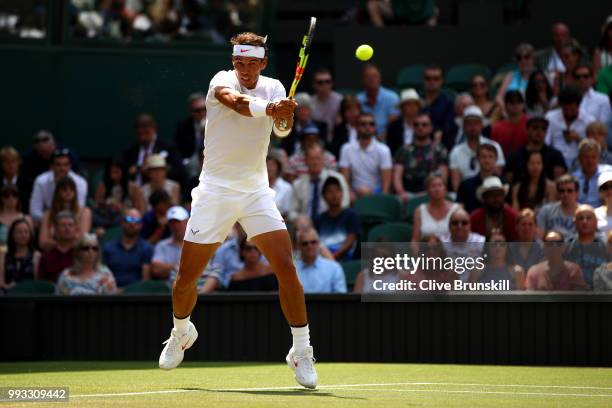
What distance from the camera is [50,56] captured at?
55.6 feet

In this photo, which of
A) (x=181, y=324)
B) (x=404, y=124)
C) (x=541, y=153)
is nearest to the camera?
(x=181, y=324)

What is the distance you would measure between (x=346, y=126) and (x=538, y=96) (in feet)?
7.43

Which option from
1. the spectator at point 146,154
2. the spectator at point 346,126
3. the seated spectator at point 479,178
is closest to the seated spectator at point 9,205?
the spectator at point 146,154

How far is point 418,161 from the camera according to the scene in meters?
14.0

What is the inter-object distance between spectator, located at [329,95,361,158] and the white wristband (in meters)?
7.12

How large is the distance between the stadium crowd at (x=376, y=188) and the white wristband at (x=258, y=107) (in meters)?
3.90

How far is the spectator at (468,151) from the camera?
45.0 ft

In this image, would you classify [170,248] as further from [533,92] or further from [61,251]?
[533,92]

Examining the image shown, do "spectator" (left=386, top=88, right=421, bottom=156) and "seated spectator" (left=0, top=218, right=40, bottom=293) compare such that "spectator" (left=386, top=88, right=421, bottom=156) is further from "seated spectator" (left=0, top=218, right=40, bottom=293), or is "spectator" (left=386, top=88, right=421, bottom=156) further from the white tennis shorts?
the white tennis shorts

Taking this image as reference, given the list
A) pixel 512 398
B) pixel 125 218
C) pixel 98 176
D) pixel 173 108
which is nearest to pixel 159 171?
pixel 125 218

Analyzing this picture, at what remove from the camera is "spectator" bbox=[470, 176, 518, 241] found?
12281mm

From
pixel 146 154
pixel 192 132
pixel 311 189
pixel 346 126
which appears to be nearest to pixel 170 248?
pixel 311 189

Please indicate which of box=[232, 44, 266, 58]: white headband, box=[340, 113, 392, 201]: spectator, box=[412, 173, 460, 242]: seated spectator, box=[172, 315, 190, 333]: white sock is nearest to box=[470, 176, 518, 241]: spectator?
box=[412, 173, 460, 242]: seated spectator

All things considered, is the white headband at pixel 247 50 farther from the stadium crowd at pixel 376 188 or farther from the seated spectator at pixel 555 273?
the seated spectator at pixel 555 273
